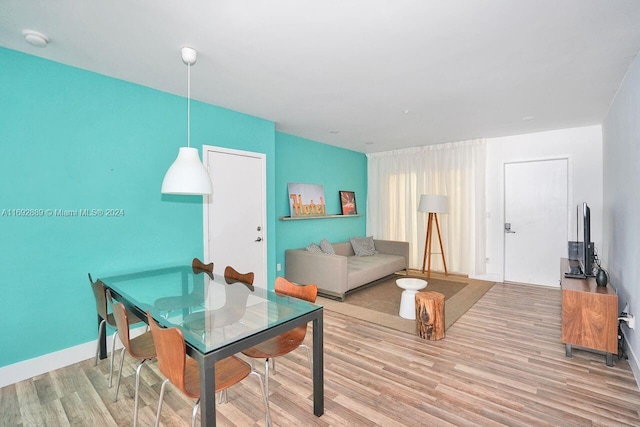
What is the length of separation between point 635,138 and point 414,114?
6.82 ft

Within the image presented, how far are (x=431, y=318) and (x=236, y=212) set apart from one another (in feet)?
8.23

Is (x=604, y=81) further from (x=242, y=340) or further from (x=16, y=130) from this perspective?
(x=16, y=130)

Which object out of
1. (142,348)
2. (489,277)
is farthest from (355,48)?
(489,277)

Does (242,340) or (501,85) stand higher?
(501,85)

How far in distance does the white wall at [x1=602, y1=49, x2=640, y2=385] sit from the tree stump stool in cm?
139

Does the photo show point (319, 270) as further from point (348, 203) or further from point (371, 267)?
point (348, 203)

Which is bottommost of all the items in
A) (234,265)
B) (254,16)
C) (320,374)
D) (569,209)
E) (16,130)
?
(320,374)

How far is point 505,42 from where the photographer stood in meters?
2.17

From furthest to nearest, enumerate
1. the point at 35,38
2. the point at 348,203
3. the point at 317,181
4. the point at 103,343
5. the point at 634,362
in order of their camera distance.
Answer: the point at 348,203 < the point at 317,181 < the point at 103,343 < the point at 634,362 < the point at 35,38

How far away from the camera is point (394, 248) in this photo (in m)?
5.80

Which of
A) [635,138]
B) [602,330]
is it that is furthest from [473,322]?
[635,138]

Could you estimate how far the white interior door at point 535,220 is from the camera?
4.72m

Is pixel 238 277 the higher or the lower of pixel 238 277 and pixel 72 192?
the lower

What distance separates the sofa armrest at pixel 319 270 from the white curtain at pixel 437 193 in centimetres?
252
